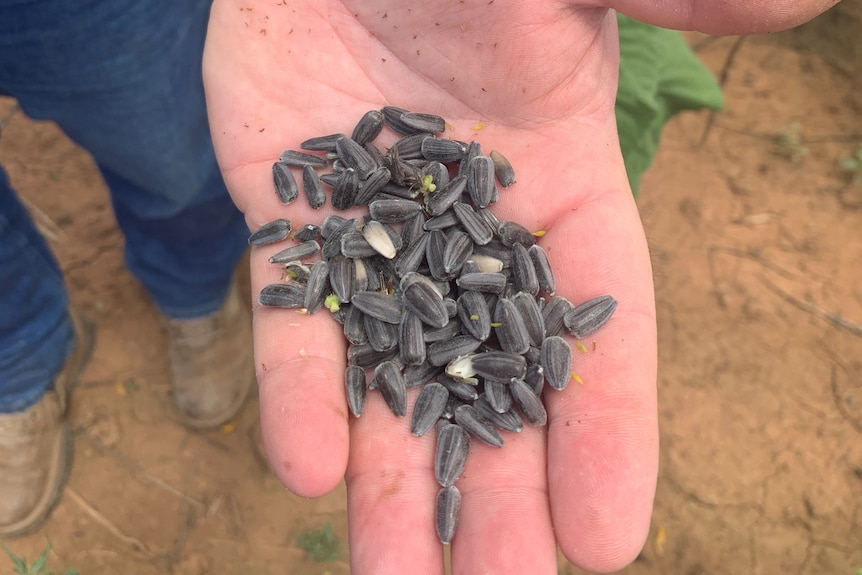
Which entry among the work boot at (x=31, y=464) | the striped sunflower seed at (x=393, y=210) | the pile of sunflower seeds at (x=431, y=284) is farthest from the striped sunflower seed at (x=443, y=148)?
the work boot at (x=31, y=464)

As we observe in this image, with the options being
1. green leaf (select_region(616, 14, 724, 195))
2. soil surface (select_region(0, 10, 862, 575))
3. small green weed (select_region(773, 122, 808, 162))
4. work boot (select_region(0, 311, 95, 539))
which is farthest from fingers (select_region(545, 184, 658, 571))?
small green weed (select_region(773, 122, 808, 162))

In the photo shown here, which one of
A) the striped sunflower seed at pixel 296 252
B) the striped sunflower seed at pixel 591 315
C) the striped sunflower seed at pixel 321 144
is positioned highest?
the striped sunflower seed at pixel 321 144

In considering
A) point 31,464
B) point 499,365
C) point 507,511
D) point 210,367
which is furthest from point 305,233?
point 31,464

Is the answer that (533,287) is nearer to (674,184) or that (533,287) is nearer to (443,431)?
(443,431)

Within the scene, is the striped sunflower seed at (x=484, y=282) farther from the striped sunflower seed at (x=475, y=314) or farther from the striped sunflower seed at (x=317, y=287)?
the striped sunflower seed at (x=317, y=287)

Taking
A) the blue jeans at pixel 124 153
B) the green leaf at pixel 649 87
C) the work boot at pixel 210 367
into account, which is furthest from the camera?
the work boot at pixel 210 367

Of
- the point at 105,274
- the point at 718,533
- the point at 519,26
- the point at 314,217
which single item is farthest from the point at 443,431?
the point at 105,274

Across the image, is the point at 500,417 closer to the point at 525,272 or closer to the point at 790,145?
the point at 525,272
